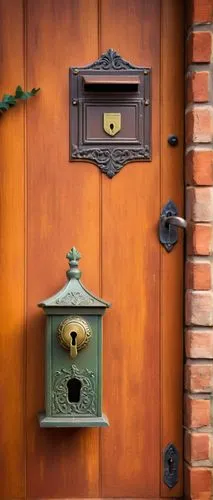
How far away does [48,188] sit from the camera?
2.43 metres

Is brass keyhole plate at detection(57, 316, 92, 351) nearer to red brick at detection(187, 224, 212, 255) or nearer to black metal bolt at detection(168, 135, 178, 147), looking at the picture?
red brick at detection(187, 224, 212, 255)

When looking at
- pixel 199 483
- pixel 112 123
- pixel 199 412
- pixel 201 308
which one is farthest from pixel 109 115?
pixel 199 483

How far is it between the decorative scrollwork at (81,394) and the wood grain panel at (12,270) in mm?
180

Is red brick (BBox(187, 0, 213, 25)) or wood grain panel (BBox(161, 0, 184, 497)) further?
wood grain panel (BBox(161, 0, 184, 497))

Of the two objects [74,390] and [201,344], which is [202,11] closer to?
[201,344]

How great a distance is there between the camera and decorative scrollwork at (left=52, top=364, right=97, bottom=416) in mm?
2291

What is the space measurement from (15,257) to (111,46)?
0.73m

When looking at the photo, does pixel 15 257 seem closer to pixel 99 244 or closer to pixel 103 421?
pixel 99 244

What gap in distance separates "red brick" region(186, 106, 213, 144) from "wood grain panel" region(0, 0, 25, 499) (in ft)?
1.75

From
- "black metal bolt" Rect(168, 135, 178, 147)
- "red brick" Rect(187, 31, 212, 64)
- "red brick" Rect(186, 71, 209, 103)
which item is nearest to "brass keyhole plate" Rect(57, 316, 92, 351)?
"black metal bolt" Rect(168, 135, 178, 147)

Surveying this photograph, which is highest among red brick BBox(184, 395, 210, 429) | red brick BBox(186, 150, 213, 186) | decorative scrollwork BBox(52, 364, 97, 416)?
red brick BBox(186, 150, 213, 186)

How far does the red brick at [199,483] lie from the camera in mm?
2371

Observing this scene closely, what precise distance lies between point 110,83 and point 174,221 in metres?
0.46

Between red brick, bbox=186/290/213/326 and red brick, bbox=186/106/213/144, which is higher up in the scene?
red brick, bbox=186/106/213/144
